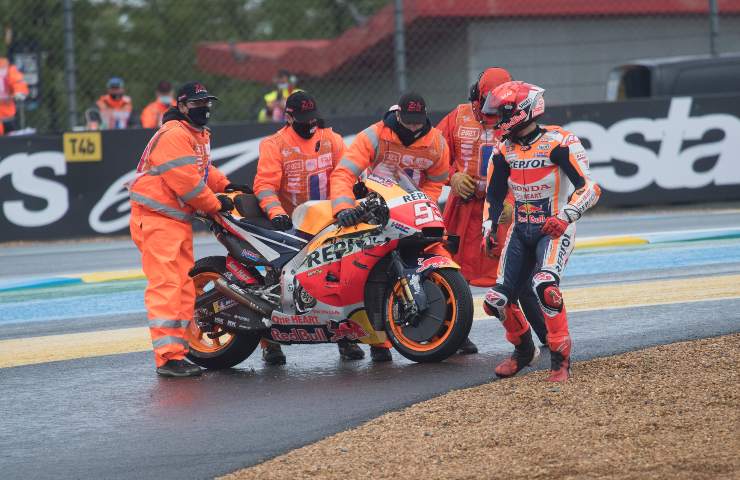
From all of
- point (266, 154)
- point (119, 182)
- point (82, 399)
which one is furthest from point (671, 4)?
point (82, 399)

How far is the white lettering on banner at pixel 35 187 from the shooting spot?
16.7m

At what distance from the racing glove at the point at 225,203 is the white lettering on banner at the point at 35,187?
29.3 ft

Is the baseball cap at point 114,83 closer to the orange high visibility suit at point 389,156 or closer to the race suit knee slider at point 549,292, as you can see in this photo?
the orange high visibility suit at point 389,156

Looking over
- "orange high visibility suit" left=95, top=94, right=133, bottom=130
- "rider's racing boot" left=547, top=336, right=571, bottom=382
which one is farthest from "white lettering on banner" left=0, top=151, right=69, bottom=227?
"rider's racing boot" left=547, top=336, right=571, bottom=382

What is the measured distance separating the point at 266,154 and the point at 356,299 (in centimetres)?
141

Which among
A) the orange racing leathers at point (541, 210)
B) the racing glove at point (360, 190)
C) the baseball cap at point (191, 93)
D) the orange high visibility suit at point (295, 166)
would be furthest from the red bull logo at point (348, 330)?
the baseball cap at point (191, 93)

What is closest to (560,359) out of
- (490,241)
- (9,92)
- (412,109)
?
(490,241)

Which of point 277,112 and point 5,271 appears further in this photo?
point 277,112

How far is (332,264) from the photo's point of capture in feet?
26.5

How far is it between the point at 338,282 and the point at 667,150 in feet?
36.0

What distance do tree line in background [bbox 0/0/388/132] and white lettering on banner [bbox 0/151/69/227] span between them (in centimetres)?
47

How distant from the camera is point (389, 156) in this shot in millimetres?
8703

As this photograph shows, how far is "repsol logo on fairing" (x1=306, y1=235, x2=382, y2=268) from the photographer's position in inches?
313

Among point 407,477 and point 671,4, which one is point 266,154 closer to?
point 407,477
